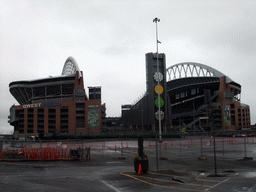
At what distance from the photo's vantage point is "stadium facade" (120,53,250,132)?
111 m

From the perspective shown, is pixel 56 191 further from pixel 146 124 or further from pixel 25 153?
pixel 146 124

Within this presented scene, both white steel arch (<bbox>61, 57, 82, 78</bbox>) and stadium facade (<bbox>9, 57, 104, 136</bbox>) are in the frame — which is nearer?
stadium facade (<bbox>9, 57, 104, 136</bbox>)

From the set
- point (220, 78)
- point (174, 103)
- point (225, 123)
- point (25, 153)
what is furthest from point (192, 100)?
point (25, 153)

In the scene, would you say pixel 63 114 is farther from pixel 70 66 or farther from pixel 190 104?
pixel 190 104

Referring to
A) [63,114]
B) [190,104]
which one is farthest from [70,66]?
[190,104]

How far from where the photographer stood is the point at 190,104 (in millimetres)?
159625

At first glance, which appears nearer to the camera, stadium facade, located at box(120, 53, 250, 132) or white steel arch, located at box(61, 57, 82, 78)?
stadium facade, located at box(120, 53, 250, 132)

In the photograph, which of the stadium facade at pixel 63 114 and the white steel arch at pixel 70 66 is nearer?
the stadium facade at pixel 63 114

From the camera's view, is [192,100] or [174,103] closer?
[192,100]

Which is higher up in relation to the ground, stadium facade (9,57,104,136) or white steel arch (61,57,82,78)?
white steel arch (61,57,82,78)

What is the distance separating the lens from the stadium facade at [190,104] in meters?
111

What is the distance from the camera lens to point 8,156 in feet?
90.2

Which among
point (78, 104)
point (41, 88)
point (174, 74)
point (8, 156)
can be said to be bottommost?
point (8, 156)

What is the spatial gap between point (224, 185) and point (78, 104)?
354ft
